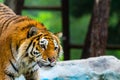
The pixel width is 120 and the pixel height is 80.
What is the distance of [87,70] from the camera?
564 cm

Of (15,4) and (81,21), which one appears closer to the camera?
(15,4)

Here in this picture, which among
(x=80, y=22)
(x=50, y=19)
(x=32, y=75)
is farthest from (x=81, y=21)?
(x=32, y=75)

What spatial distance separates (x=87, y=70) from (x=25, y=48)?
1485 mm

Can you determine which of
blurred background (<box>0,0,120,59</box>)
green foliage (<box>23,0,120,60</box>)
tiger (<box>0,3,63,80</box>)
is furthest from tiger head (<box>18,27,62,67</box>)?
green foliage (<box>23,0,120,60</box>)

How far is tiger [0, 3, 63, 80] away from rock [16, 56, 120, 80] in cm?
74

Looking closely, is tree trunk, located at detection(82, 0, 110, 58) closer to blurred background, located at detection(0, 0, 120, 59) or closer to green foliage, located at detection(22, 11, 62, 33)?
blurred background, located at detection(0, 0, 120, 59)

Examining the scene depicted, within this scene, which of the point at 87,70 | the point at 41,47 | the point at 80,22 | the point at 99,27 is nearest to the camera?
the point at 41,47

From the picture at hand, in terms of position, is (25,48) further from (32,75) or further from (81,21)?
(81,21)

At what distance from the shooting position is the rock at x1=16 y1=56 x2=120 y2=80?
5.49 meters

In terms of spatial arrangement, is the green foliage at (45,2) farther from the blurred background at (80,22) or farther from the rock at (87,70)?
the rock at (87,70)

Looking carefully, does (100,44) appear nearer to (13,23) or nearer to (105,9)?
(105,9)

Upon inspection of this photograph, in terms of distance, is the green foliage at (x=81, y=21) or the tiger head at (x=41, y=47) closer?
the tiger head at (x=41, y=47)

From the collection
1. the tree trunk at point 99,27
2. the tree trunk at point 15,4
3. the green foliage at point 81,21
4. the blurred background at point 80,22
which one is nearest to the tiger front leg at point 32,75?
the tree trunk at point 15,4

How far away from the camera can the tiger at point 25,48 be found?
13.8 feet
